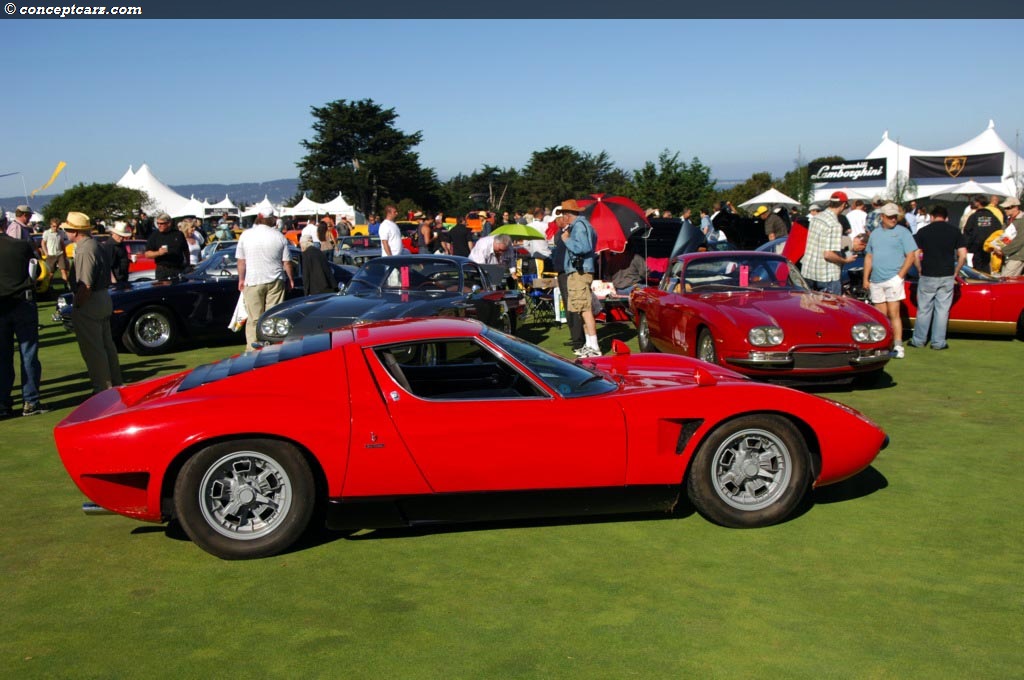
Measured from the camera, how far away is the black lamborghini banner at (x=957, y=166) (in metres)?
49.4

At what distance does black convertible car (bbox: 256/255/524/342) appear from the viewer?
33.1 feet

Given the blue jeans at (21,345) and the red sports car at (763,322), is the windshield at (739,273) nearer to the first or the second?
the red sports car at (763,322)

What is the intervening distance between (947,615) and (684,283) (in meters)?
6.93

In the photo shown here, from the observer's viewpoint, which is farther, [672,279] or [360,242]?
[360,242]

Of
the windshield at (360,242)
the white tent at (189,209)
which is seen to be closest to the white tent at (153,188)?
the white tent at (189,209)

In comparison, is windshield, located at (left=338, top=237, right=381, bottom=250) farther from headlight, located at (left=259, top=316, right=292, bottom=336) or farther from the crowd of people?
headlight, located at (left=259, top=316, right=292, bottom=336)

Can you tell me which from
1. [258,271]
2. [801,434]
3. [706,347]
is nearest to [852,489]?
[801,434]

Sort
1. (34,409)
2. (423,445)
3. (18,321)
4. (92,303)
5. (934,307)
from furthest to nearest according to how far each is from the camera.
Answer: (934,307)
(34,409)
(92,303)
(18,321)
(423,445)

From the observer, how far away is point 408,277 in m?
11.3

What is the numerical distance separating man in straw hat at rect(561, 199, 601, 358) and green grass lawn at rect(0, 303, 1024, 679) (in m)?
5.19

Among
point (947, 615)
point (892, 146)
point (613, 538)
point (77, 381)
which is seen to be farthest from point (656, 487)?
point (892, 146)

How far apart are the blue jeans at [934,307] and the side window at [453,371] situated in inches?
322

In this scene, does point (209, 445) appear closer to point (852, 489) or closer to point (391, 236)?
point (852, 489)

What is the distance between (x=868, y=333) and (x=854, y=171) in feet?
173
